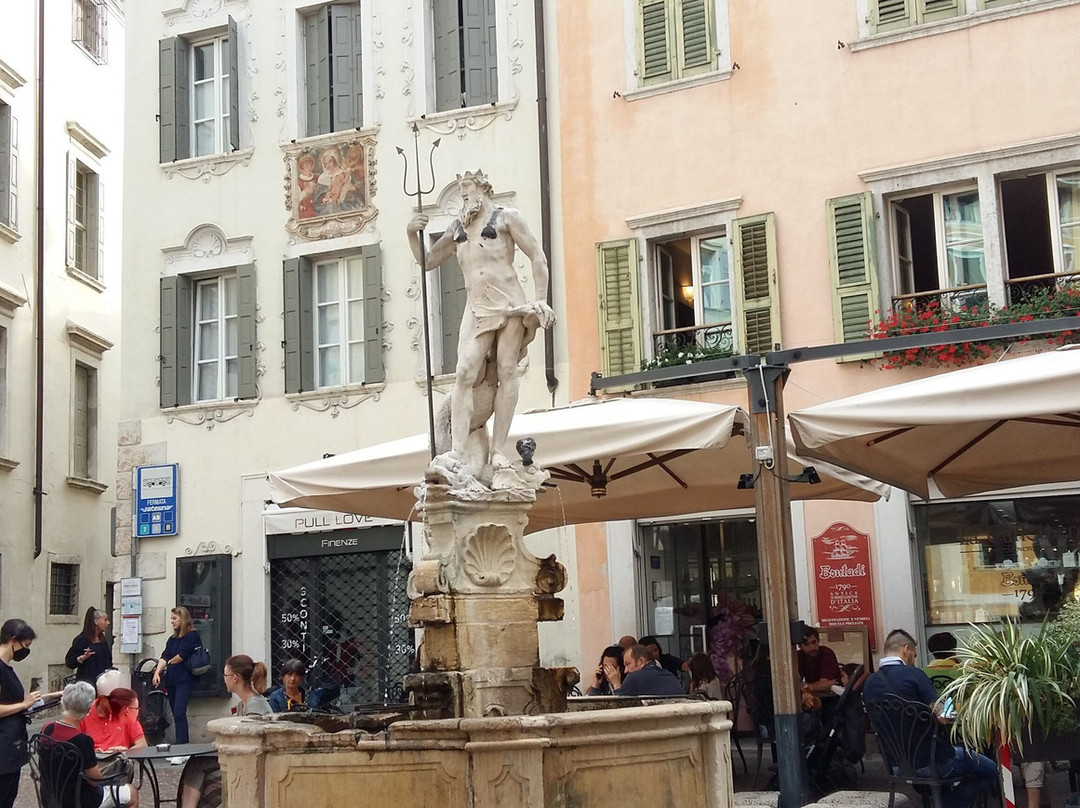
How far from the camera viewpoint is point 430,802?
6406mm

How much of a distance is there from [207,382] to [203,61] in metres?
4.01

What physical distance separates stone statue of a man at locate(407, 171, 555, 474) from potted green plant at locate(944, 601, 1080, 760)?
2.81 m

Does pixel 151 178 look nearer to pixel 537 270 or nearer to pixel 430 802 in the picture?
pixel 537 270

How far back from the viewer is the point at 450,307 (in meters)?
16.3

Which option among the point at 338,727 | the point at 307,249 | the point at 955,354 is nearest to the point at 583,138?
the point at 307,249

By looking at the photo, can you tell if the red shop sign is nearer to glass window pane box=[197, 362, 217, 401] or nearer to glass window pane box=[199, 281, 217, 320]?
glass window pane box=[197, 362, 217, 401]

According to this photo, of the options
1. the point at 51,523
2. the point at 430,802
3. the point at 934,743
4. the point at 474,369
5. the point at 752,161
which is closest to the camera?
the point at 430,802

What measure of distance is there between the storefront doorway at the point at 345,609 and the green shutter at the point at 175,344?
88.0 inches

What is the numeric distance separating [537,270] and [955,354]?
247 inches

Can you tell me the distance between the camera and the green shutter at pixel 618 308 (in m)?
15.3

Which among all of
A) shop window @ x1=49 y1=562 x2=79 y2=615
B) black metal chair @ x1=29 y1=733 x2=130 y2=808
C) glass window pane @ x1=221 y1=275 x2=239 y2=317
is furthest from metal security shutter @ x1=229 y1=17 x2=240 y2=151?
black metal chair @ x1=29 y1=733 x2=130 y2=808

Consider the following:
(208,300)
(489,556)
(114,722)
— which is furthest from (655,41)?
(114,722)

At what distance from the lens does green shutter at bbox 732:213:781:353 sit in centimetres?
1470

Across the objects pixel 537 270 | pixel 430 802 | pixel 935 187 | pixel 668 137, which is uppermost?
pixel 668 137
